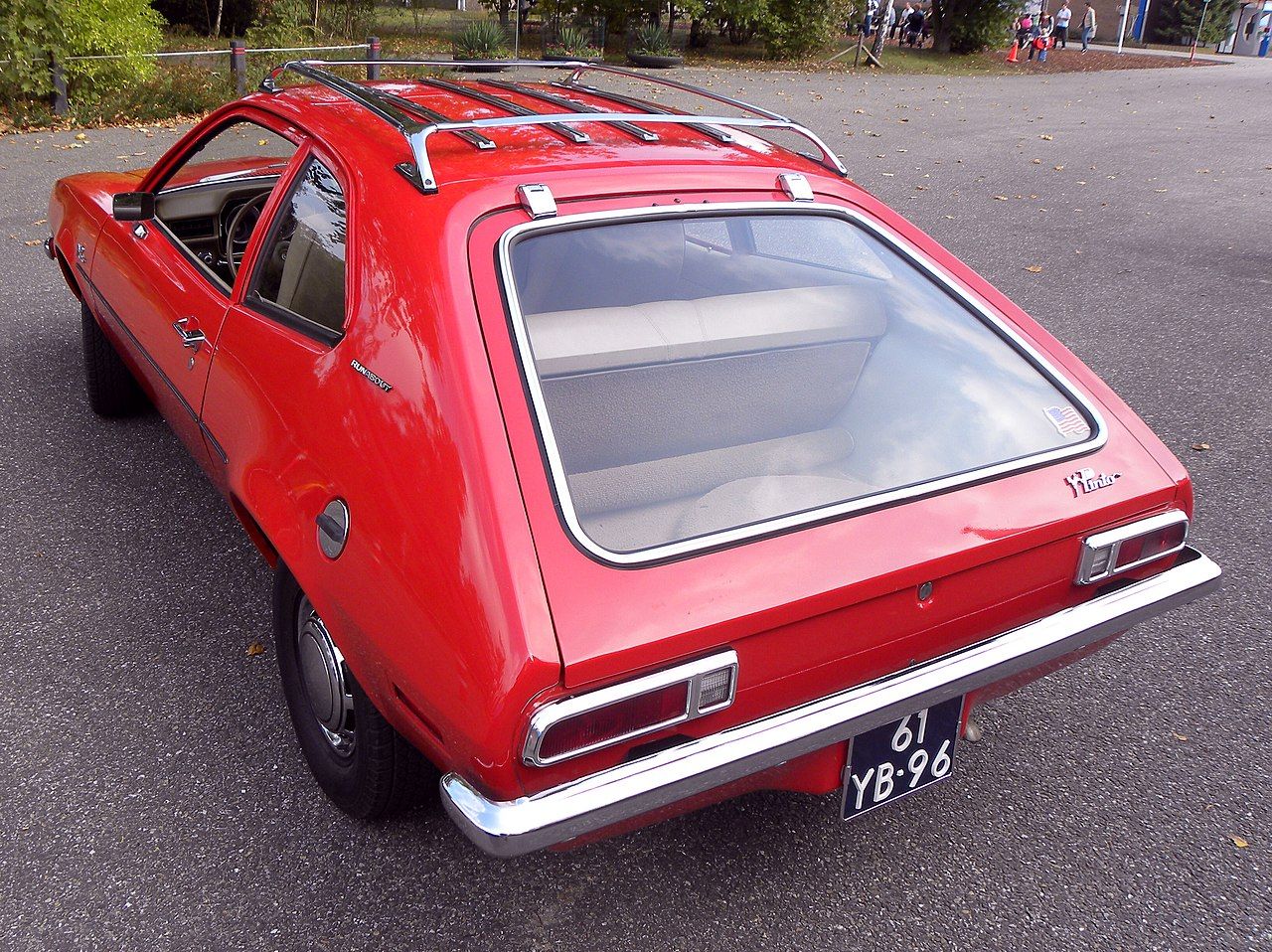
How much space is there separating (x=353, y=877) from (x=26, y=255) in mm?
5926

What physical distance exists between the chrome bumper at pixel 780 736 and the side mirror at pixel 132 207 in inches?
96.8

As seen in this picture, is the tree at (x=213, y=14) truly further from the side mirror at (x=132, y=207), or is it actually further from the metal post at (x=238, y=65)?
the side mirror at (x=132, y=207)

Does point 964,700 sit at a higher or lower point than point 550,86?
lower

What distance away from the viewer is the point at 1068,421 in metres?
2.33

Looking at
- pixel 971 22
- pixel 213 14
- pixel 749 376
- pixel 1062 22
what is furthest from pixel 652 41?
pixel 1062 22

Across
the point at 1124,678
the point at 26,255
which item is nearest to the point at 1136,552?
the point at 1124,678

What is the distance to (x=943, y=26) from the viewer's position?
2491 centimetres

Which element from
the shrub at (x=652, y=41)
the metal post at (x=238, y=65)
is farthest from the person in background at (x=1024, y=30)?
the metal post at (x=238, y=65)

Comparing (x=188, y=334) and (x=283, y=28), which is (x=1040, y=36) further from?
(x=188, y=334)

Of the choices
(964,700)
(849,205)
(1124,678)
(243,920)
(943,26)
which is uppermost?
(943,26)

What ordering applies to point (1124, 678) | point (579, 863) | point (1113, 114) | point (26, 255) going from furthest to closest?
point (1113, 114)
point (26, 255)
point (1124, 678)
point (579, 863)

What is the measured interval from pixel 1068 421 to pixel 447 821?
1696mm

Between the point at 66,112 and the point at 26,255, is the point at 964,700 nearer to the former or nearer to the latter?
the point at 26,255

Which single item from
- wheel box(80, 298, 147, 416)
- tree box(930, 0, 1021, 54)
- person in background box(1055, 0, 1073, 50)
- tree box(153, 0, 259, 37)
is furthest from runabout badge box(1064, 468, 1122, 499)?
person in background box(1055, 0, 1073, 50)
